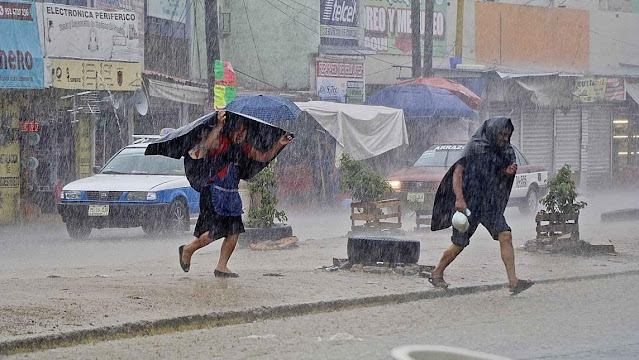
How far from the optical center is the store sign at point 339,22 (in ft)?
99.4

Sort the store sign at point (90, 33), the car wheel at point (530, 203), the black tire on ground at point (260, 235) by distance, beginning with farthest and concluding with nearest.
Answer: the car wheel at point (530, 203) < the store sign at point (90, 33) < the black tire on ground at point (260, 235)

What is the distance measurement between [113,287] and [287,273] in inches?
83.9

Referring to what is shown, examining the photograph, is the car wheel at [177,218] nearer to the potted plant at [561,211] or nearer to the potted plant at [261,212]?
the potted plant at [261,212]

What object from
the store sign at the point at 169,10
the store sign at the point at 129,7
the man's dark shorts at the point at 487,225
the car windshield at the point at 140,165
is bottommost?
the man's dark shorts at the point at 487,225

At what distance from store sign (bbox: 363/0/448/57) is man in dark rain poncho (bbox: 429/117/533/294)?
76.7 ft

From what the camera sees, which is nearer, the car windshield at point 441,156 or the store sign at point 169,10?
the car windshield at point 441,156

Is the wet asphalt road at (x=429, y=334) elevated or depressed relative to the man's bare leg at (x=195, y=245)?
depressed

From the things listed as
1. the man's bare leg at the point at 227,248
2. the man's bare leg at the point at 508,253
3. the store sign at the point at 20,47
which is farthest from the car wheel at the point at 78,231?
the man's bare leg at the point at 508,253

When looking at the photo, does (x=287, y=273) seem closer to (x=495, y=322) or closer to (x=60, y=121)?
(x=495, y=322)

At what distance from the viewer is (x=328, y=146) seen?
24.1 meters

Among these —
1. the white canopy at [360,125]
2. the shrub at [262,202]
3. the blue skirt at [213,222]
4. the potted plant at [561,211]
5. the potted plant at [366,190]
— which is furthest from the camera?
the white canopy at [360,125]

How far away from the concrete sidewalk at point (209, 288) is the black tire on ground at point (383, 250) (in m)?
0.31

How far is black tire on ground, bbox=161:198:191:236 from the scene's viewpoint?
16.2 meters

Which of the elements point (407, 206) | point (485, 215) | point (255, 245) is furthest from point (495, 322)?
point (407, 206)
